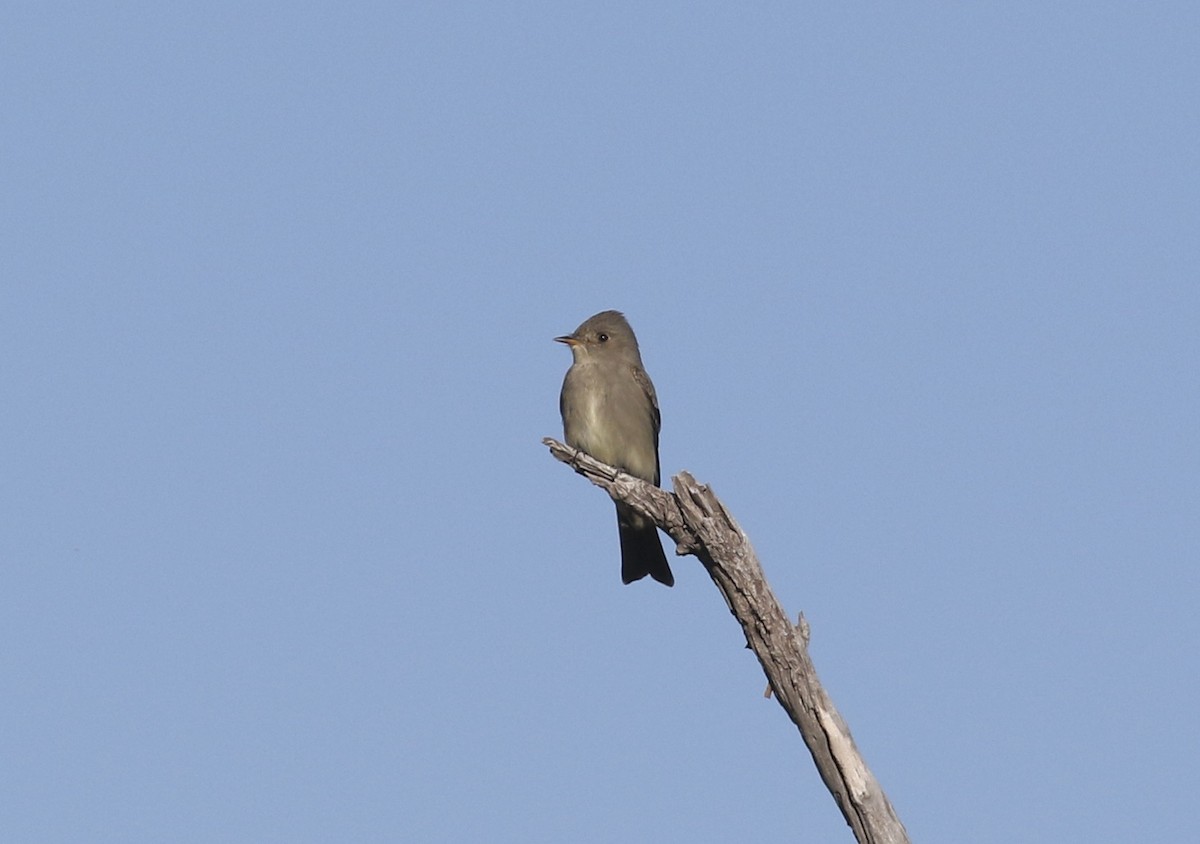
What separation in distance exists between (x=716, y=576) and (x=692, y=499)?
1.27 feet

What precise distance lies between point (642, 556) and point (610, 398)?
1.14m

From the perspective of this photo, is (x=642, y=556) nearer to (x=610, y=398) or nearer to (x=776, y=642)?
(x=610, y=398)

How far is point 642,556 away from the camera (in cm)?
1188

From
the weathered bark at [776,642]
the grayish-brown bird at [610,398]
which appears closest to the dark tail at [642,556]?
the grayish-brown bird at [610,398]

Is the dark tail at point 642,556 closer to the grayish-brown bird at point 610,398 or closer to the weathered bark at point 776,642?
the grayish-brown bird at point 610,398

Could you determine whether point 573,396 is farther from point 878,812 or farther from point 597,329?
point 878,812

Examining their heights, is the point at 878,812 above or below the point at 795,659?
below

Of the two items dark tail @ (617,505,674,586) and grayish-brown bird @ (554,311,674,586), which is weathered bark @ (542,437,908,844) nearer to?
dark tail @ (617,505,674,586)

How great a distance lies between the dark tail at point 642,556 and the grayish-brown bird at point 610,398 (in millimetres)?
172

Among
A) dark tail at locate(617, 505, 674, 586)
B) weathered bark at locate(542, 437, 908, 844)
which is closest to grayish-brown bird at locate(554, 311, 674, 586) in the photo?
dark tail at locate(617, 505, 674, 586)

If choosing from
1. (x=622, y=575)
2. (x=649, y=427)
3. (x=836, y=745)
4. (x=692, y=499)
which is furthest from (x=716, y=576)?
(x=649, y=427)

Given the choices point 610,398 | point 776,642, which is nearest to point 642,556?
point 610,398

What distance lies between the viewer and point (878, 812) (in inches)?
311

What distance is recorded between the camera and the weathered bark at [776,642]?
7.95 m
